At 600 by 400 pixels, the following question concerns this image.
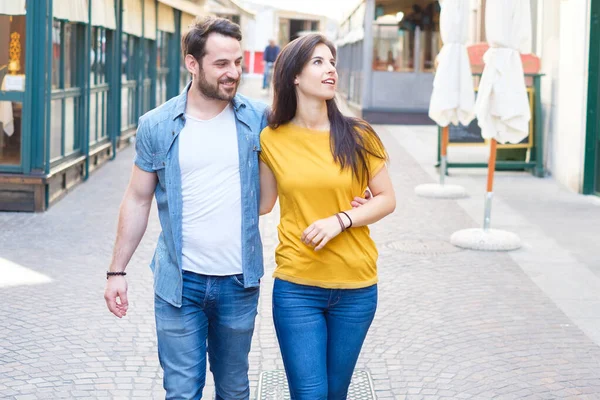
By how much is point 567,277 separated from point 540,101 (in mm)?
7237

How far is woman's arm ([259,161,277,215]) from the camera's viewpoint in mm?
3660

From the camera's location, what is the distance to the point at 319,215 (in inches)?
139

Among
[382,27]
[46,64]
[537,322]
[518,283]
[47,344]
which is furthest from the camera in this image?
[382,27]

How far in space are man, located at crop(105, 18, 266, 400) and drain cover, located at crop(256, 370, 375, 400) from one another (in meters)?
1.45

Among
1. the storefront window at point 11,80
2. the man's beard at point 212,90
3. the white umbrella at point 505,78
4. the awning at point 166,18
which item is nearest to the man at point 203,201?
the man's beard at point 212,90

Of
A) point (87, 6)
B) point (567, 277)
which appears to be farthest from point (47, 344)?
point (87, 6)

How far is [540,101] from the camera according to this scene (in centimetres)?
1487

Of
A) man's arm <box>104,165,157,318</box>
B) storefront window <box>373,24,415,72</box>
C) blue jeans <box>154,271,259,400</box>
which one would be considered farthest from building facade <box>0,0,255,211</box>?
storefront window <box>373,24,415,72</box>

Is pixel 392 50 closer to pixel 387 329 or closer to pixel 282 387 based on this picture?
pixel 387 329

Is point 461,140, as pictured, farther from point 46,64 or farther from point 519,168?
point 46,64

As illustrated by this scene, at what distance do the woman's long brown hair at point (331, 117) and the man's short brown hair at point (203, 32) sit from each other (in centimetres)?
20

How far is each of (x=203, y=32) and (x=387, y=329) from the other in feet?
10.6

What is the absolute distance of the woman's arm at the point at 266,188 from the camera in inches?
144

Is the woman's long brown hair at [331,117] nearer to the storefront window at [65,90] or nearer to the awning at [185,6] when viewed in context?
the storefront window at [65,90]
